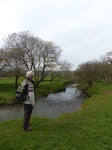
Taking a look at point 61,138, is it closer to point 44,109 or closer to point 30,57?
point 44,109

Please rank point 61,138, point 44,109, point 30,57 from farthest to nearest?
1. point 30,57
2. point 44,109
3. point 61,138

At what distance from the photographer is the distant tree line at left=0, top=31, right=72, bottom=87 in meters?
26.9

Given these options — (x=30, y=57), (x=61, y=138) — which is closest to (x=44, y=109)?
(x=61, y=138)

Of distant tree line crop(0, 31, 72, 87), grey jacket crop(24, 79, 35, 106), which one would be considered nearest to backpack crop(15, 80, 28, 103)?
grey jacket crop(24, 79, 35, 106)

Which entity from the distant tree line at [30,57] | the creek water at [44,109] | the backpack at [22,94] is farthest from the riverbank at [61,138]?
the distant tree line at [30,57]

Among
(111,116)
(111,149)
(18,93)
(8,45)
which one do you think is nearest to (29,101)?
(18,93)

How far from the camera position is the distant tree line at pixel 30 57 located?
26.9 m

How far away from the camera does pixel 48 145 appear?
554cm

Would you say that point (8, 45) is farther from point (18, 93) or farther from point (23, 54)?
point (18, 93)

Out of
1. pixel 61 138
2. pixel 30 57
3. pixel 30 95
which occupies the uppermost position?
pixel 30 57

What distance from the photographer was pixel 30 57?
2828 cm

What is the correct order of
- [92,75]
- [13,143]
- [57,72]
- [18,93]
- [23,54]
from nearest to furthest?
[13,143]
[18,93]
[23,54]
[57,72]
[92,75]

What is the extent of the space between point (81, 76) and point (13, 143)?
1179 inches

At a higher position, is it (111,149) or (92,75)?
(92,75)
